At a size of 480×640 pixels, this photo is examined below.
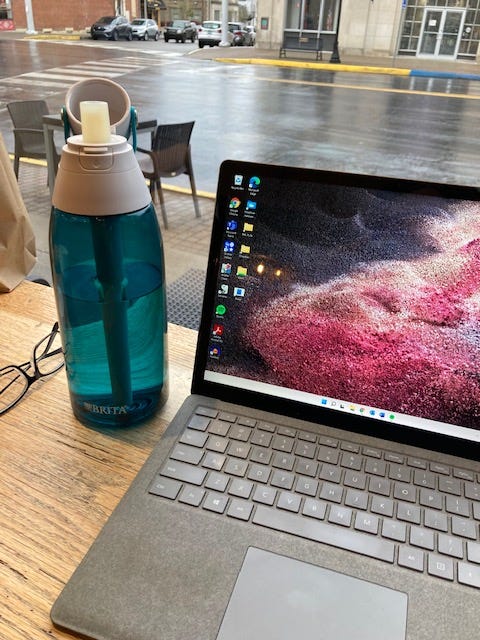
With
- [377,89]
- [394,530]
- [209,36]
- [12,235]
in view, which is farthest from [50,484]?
[209,36]

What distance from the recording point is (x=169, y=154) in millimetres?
2828

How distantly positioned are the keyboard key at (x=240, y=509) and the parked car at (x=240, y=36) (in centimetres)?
1793

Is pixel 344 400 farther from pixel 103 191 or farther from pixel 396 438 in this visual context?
pixel 103 191

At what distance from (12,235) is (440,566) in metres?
0.86

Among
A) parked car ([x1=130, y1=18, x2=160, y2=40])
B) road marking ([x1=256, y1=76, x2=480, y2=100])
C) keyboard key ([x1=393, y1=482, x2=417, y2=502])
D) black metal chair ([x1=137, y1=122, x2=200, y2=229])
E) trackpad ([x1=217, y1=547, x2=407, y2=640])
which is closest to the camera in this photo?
trackpad ([x1=217, y1=547, x2=407, y2=640])

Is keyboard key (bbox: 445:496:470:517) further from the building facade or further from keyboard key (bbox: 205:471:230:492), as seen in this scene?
the building facade

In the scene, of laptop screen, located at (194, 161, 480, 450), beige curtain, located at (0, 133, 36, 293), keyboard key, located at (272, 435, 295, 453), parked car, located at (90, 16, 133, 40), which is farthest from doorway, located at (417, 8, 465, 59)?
keyboard key, located at (272, 435, 295, 453)

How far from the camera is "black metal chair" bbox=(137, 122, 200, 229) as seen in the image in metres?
2.66

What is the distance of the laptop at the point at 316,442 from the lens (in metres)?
0.42

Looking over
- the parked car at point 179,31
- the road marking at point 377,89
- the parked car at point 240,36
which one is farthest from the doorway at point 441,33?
the parked car at point 179,31

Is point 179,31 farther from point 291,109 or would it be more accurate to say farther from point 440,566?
point 440,566

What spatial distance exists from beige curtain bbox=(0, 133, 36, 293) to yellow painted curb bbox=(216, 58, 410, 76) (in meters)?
10.3

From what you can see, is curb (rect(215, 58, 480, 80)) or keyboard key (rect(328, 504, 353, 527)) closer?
keyboard key (rect(328, 504, 353, 527))

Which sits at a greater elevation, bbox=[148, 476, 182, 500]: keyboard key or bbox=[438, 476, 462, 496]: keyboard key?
bbox=[438, 476, 462, 496]: keyboard key
